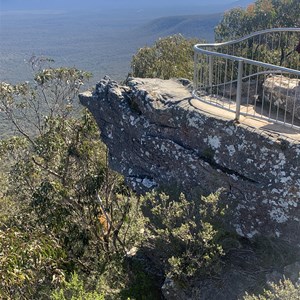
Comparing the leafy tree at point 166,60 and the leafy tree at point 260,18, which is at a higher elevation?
the leafy tree at point 260,18

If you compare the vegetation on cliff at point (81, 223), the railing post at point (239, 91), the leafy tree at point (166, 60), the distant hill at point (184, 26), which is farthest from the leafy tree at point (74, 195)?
the distant hill at point (184, 26)

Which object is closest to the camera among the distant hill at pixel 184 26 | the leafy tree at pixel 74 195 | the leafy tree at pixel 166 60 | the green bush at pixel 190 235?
the green bush at pixel 190 235

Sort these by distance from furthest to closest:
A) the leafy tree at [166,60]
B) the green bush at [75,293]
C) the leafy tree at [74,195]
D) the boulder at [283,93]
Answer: the leafy tree at [166,60] < the leafy tree at [74,195] < the boulder at [283,93] < the green bush at [75,293]

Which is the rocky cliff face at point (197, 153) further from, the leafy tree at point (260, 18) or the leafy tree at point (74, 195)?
the leafy tree at point (260, 18)

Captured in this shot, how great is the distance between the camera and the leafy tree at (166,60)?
1894cm

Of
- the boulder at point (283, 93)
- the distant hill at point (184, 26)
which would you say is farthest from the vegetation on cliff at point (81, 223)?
the distant hill at point (184, 26)

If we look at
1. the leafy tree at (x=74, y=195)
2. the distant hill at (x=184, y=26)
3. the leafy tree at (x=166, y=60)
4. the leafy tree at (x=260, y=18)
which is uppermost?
the leafy tree at (x=260, y=18)

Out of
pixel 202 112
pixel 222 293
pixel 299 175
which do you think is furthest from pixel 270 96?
pixel 222 293

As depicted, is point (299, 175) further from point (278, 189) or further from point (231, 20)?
point (231, 20)

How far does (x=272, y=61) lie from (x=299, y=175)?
205 inches

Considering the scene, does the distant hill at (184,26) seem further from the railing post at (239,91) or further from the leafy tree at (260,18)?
the railing post at (239,91)

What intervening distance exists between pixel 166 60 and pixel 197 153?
12.3 metres

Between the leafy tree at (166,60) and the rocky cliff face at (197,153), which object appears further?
the leafy tree at (166,60)

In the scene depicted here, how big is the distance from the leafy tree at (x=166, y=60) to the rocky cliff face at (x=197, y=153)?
8.23 m
